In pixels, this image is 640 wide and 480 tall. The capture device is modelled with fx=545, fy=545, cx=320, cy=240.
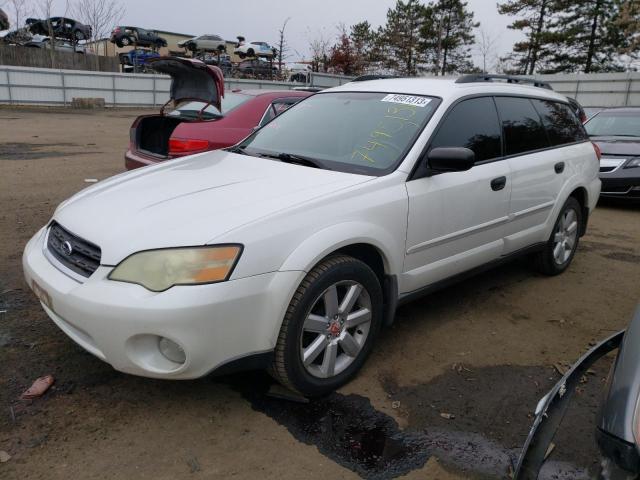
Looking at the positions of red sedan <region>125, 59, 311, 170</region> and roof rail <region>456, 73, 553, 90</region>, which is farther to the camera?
red sedan <region>125, 59, 311, 170</region>

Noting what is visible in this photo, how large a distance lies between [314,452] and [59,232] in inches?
70.4

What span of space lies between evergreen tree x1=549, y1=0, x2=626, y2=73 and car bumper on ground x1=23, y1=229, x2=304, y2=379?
3885cm

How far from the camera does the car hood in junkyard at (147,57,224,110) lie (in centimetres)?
572

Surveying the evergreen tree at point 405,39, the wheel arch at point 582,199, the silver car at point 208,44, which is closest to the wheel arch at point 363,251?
the wheel arch at point 582,199

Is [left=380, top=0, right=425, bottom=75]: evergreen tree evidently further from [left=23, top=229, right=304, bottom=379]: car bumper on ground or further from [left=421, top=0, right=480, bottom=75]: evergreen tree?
[left=23, top=229, right=304, bottom=379]: car bumper on ground

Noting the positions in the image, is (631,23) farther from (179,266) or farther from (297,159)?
(179,266)

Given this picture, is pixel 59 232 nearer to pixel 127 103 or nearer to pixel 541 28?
pixel 127 103

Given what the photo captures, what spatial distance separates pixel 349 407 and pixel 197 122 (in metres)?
4.14

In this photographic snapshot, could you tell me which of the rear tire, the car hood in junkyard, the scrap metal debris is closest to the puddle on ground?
the scrap metal debris

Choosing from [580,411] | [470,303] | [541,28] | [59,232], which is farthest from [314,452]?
[541,28]

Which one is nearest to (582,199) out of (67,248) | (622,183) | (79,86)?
(622,183)

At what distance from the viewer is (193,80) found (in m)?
6.00

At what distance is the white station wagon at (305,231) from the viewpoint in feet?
7.95

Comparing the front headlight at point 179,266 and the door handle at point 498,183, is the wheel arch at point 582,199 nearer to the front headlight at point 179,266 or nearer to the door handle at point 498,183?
the door handle at point 498,183
